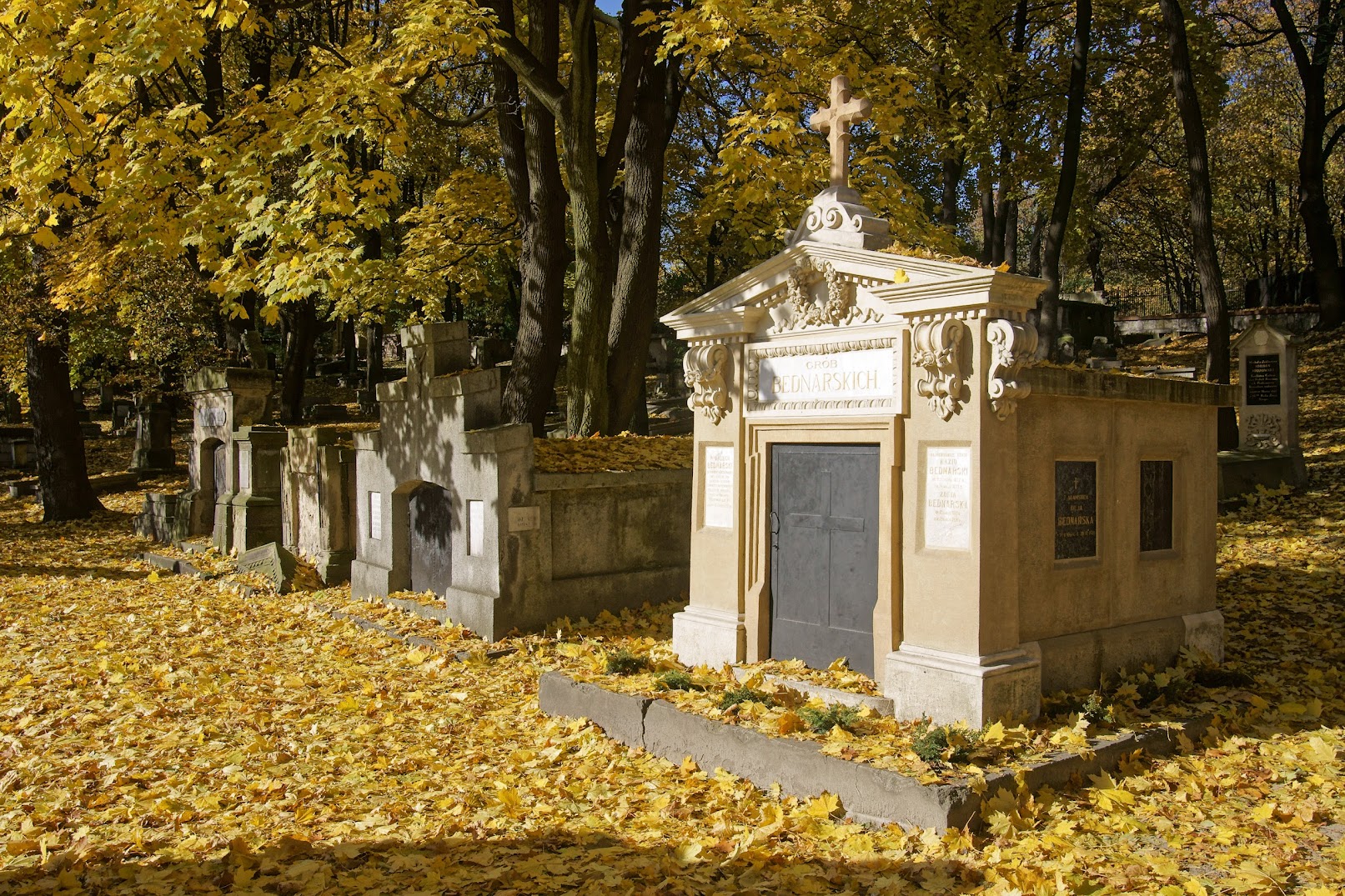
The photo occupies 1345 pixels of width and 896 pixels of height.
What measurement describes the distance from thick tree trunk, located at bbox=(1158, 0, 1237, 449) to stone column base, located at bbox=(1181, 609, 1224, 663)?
7.87m

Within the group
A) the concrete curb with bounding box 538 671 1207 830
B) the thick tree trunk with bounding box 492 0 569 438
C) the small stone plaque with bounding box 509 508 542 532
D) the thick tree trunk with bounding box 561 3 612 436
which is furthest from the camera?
the thick tree trunk with bounding box 492 0 569 438

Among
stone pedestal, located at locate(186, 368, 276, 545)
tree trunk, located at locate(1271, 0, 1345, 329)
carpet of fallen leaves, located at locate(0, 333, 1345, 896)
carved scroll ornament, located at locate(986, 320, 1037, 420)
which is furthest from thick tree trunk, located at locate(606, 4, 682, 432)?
tree trunk, located at locate(1271, 0, 1345, 329)

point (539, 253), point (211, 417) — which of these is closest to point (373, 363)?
point (211, 417)

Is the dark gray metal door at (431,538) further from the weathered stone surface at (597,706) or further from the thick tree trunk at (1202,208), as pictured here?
the thick tree trunk at (1202,208)

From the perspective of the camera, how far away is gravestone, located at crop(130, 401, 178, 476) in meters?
21.6

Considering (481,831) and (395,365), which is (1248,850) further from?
(395,365)

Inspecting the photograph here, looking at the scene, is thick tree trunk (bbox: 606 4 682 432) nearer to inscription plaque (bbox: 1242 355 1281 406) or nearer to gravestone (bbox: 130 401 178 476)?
inscription plaque (bbox: 1242 355 1281 406)

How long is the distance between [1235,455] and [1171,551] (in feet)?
23.6

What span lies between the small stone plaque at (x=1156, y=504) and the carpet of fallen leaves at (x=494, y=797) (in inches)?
47.3

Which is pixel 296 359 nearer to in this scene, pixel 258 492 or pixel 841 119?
pixel 258 492

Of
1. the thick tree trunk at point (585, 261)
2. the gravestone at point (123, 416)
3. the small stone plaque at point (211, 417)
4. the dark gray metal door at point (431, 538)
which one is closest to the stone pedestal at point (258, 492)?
the small stone plaque at point (211, 417)

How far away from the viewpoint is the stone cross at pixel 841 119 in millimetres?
7332

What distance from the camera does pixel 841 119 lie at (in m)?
7.46

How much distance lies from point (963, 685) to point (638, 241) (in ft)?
25.1
